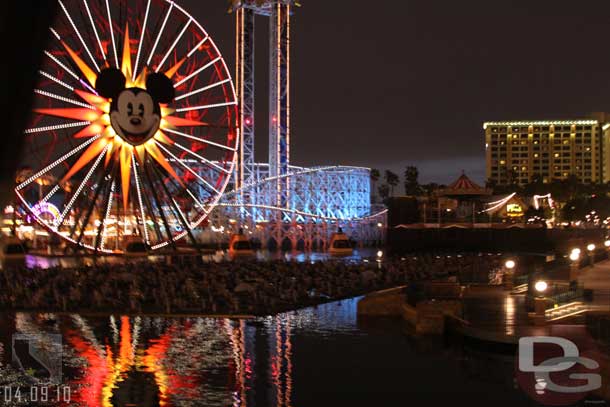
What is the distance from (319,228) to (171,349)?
66.1m

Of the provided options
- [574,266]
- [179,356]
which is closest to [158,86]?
[574,266]

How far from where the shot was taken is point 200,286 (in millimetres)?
31906

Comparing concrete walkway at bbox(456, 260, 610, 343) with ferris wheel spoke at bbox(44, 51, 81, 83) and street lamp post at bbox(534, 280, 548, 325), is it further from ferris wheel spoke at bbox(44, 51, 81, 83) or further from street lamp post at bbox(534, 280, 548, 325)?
ferris wheel spoke at bbox(44, 51, 81, 83)

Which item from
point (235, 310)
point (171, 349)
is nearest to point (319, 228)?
point (235, 310)

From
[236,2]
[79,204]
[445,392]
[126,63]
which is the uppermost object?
[236,2]

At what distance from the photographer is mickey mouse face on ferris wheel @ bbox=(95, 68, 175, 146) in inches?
1754

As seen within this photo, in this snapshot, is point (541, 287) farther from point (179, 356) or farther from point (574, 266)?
point (574, 266)

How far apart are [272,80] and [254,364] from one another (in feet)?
240

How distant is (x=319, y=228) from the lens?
283 feet

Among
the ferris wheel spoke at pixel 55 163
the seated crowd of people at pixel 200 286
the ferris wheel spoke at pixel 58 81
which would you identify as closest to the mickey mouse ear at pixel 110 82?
the ferris wheel spoke at pixel 58 81

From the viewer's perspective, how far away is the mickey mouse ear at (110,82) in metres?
44.3

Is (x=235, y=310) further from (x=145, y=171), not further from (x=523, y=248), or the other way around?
(x=523, y=248)

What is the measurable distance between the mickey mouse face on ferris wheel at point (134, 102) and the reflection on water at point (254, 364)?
70.3 feet

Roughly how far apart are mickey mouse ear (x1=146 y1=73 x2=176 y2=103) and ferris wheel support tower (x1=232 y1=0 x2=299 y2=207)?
124ft
